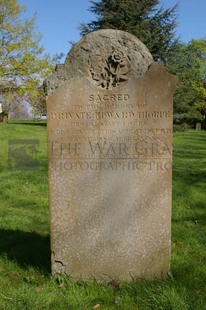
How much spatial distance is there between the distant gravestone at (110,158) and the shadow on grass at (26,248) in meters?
0.59

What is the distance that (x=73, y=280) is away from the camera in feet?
12.8

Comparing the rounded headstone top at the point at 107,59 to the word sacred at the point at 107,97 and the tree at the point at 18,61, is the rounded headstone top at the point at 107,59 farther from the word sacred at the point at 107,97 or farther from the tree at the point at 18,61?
the tree at the point at 18,61

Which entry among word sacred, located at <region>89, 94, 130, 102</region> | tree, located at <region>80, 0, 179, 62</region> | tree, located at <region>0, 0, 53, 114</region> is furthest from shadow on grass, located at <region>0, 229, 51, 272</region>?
tree, located at <region>80, 0, 179, 62</region>

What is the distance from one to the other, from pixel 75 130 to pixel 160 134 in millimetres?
877

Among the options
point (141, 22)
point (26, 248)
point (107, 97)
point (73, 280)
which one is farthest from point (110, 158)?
point (141, 22)

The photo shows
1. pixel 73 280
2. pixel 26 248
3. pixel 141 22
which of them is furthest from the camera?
pixel 141 22

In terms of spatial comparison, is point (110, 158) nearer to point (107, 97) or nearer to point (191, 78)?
point (107, 97)

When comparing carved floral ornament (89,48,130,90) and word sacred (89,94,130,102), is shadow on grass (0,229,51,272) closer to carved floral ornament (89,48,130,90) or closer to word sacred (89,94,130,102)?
word sacred (89,94,130,102)

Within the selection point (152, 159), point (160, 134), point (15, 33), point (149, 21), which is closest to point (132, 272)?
point (152, 159)

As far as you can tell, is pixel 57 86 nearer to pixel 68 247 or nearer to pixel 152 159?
pixel 152 159

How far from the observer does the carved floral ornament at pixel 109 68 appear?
146 inches

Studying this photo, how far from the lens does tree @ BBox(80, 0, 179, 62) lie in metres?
28.0

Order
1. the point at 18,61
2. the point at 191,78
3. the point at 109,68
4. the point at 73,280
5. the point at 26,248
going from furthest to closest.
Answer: the point at 191,78 → the point at 18,61 → the point at 26,248 → the point at 73,280 → the point at 109,68

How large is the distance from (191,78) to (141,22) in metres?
13.6
